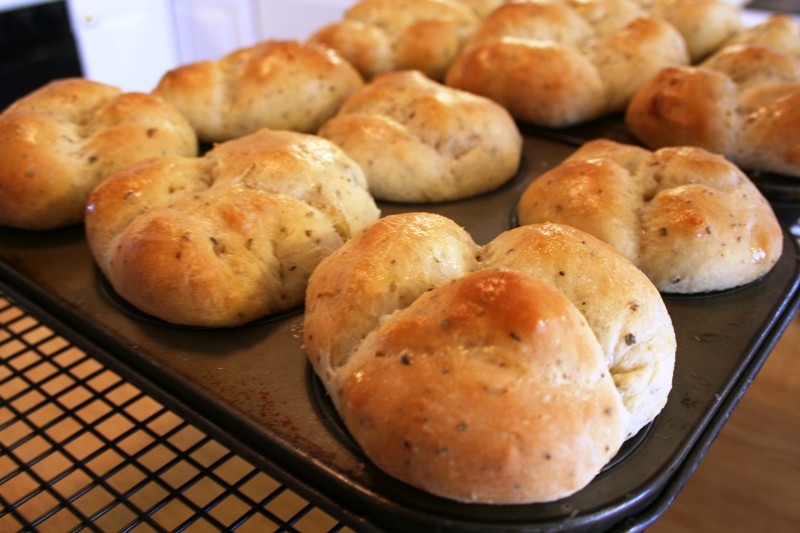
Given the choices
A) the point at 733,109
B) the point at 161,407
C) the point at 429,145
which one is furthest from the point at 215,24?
the point at 733,109

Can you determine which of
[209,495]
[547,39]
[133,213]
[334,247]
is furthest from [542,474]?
[547,39]

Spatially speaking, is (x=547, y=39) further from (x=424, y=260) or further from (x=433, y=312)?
(x=433, y=312)

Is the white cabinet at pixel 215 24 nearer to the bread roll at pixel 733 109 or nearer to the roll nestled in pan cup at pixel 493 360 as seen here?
the bread roll at pixel 733 109

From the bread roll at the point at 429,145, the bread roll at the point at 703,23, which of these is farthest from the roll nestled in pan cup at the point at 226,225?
the bread roll at the point at 703,23

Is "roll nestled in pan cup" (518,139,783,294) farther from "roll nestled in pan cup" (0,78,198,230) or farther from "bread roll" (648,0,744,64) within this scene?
"bread roll" (648,0,744,64)

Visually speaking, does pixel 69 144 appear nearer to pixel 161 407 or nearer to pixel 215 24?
pixel 161 407
